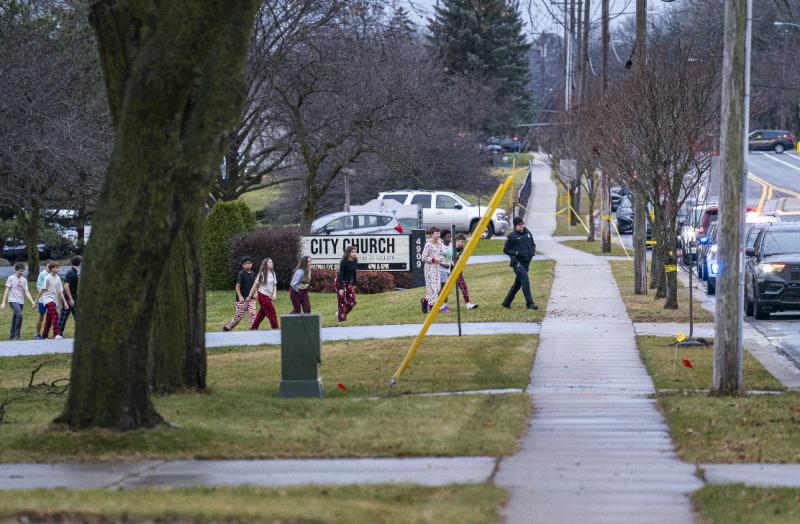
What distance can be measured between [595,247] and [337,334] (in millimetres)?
24470

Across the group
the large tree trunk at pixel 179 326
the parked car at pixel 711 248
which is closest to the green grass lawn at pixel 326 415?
the large tree trunk at pixel 179 326

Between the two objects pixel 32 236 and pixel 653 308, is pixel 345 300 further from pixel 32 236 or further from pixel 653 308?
pixel 32 236

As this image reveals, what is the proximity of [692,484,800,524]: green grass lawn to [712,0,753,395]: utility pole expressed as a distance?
4.65m

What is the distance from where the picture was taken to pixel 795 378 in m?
14.4

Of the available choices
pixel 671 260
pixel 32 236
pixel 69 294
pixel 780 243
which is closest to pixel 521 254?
pixel 671 260

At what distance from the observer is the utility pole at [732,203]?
1273 centimetres

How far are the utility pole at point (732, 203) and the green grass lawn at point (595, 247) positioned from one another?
25355mm

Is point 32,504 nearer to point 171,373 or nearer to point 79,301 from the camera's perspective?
point 79,301

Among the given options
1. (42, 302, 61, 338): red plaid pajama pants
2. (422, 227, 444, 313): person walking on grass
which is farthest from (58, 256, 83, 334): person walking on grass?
(422, 227, 444, 313): person walking on grass

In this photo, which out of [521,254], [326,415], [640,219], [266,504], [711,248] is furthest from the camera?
[711,248]

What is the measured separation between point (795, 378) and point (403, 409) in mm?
5383

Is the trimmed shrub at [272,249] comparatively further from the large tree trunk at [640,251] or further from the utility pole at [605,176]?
the large tree trunk at [640,251]

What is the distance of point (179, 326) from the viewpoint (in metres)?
12.9

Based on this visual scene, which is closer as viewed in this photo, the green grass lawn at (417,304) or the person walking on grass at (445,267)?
the green grass lawn at (417,304)
